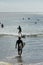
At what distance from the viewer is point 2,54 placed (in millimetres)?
32250

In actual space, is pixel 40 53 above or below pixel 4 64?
below

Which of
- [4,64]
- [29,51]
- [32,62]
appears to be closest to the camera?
[4,64]

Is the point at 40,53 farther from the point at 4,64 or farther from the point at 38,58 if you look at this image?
the point at 4,64

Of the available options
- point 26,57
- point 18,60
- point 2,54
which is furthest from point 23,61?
point 2,54

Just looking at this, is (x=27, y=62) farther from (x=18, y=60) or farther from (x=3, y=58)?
(x=3, y=58)

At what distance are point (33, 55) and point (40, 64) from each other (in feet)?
19.9

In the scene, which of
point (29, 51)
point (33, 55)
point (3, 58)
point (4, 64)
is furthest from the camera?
point (29, 51)

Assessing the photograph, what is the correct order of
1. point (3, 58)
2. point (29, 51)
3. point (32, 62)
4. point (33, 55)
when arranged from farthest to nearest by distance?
point (29, 51), point (33, 55), point (3, 58), point (32, 62)

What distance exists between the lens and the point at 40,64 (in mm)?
25734

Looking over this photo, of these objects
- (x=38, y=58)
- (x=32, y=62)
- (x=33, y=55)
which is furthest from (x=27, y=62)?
(x=33, y=55)

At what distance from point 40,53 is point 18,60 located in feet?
19.4

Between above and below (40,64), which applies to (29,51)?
below

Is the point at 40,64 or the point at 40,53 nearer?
the point at 40,64

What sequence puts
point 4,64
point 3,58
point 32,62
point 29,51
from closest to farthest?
point 4,64 → point 32,62 → point 3,58 → point 29,51
